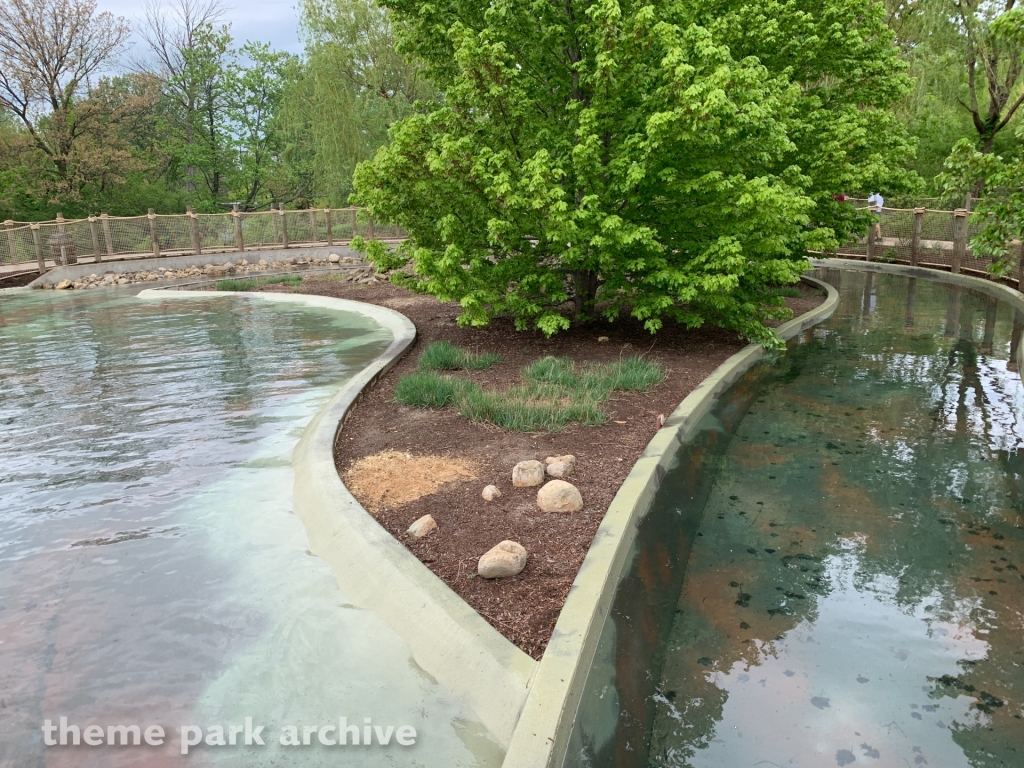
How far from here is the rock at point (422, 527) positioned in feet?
16.5

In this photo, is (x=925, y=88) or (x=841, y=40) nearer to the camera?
(x=841, y=40)

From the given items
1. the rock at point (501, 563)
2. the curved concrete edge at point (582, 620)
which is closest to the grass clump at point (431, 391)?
the curved concrete edge at point (582, 620)

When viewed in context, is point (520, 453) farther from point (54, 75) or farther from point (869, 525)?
point (54, 75)

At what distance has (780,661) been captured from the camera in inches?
158

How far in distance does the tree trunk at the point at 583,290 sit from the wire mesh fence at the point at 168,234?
1302 centimetres

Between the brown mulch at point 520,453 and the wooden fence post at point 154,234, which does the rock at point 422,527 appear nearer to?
the brown mulch at point 520,453

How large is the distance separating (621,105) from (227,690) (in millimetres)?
8167

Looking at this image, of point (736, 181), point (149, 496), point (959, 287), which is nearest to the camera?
point (149, 496)

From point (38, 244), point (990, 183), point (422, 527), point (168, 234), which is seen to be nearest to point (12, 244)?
point (38, 244)

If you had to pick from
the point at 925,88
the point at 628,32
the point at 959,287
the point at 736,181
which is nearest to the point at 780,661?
the point at 736,181

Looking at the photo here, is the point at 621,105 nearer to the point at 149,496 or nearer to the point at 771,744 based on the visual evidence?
the point at 149,496

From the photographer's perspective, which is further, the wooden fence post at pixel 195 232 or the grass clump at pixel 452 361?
the wooden fence post at pixel 195 232

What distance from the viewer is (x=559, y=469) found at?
5836 mm

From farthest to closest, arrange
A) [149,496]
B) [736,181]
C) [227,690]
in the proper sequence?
[736,181], [149,496], [227,690]
